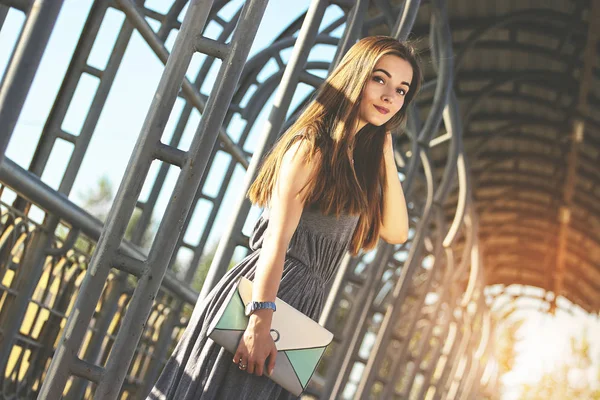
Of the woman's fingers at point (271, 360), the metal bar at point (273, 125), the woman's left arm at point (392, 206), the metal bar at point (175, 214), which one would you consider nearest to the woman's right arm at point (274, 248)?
the woman's fingers at point (271, 360)

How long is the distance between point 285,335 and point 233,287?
21 centimetres

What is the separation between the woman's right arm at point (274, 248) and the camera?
250 cm

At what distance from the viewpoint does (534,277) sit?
110ft

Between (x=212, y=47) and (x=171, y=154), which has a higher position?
(x=212, y=47)

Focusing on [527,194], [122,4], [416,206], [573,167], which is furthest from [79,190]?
[122,4]

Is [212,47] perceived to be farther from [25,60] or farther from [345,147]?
[25,60]

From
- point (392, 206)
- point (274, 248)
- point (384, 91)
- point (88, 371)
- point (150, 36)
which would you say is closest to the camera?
point (274, 248)

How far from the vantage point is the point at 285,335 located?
260 centimetres

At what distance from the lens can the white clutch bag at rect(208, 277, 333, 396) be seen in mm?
2520

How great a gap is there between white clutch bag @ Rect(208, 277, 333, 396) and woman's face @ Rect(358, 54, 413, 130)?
657 mm

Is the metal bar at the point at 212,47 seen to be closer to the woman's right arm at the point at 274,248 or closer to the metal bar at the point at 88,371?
the woman's right arm at the point at 274,248

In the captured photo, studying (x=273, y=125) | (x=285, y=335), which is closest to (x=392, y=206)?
(x=285, y=335)

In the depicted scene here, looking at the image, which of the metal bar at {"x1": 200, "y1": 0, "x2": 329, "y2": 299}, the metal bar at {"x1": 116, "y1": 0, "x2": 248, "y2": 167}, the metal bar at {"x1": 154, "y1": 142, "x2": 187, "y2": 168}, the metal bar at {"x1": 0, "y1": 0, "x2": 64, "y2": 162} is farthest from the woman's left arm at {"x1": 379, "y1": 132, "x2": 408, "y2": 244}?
the metal bar at {"x1": 116, "y1": 0, "x2": 248, "y2": 167}

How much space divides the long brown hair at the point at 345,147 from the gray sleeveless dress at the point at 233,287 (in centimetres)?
7
